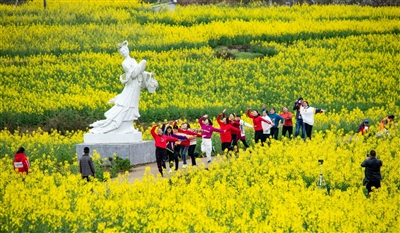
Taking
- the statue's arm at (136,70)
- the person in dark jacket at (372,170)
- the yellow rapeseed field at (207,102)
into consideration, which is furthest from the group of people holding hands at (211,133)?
the person in dark jacket at (372,170)

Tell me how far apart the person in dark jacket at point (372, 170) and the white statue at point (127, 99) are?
29.5ft

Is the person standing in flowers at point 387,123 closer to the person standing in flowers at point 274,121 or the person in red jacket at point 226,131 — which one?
the person standing in flowers at point 274,121

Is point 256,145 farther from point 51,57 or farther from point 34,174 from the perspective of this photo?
point 51,57

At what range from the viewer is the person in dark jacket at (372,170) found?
2625 centimetres

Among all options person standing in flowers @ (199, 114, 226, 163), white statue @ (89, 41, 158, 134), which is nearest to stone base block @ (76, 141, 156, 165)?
white statue @ (89, 41, 158, 134)

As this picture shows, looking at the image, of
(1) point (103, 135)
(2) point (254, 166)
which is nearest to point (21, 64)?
(1) point (103, 135)

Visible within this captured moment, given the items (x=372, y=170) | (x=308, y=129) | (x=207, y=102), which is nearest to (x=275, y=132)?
(x=308, y=129)

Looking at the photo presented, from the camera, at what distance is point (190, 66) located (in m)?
56.5

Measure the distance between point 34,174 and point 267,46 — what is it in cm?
3591

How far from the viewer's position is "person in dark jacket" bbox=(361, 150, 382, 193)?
26.2m

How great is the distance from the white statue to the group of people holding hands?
1.29 metres

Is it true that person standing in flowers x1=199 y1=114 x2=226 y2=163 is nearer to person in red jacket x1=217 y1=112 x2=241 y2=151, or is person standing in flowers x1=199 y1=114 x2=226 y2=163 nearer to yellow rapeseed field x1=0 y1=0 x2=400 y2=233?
yellow rapeseed field x1=0 y1=0 x2=400 y2=233

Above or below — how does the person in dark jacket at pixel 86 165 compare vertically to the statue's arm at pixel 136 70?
below

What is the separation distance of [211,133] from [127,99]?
3.38 meters
